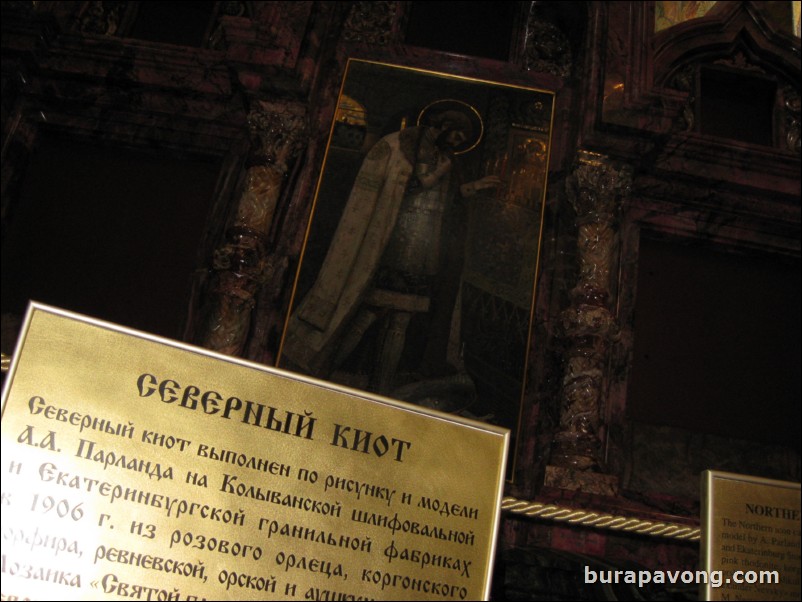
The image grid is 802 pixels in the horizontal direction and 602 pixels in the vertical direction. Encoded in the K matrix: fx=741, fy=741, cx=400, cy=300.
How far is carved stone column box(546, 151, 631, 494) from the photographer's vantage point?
456 centimetres

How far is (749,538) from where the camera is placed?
1988 mm

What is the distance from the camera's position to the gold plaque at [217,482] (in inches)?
63.4

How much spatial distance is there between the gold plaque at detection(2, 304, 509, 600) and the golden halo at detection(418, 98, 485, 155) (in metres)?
4.20

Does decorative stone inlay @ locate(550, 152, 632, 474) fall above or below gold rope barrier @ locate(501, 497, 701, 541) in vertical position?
above

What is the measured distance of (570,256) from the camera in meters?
5.42

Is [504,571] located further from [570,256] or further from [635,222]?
[635,222]

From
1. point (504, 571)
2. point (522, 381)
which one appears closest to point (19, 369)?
point (504, 571)

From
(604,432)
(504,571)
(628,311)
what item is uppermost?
(628,311)

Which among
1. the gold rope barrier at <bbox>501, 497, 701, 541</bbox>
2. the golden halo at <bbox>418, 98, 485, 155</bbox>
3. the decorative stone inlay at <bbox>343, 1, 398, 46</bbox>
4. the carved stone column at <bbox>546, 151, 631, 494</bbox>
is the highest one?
the decorative stone inlay at <bbox>343, 1, 398, 46</bbox>

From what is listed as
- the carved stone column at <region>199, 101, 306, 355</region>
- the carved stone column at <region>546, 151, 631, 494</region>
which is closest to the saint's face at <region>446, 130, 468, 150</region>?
the carved stone column at <region>546, 151, 631, 494</region>

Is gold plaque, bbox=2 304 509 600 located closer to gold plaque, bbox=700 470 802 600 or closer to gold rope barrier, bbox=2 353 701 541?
gold plaque, bbox=700 470 802 600

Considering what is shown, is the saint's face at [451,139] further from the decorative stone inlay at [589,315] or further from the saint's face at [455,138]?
the decorative stone inlay at [589,315]

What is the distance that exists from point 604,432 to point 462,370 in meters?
1.02

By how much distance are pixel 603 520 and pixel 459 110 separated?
10.6 feet
